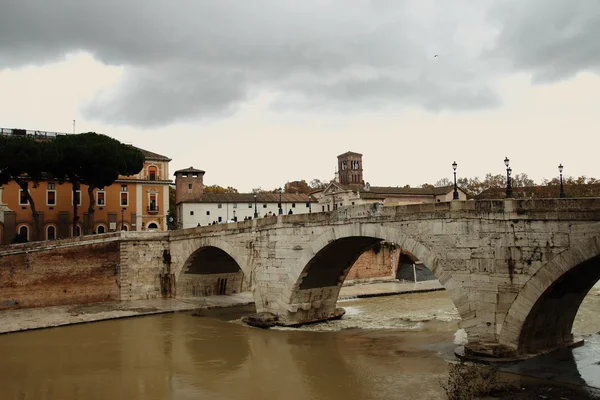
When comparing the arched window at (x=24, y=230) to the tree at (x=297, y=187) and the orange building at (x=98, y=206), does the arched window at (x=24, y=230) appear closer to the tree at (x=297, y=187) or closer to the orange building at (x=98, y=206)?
the orange building at (x=98, y=206)

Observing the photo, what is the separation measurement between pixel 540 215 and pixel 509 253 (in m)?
1.16

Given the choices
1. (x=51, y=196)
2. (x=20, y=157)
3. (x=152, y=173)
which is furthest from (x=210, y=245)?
(x=51, y=196)

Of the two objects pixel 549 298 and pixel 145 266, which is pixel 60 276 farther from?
pixel 549 298

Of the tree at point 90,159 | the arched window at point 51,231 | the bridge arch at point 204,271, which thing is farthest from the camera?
the arched window at point 51,231

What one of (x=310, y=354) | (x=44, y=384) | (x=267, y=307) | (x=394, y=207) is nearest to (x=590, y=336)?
(x=394, y=207)

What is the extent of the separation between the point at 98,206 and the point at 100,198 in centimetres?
59

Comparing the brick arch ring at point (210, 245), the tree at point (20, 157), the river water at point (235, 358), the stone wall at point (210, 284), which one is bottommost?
the river water at point (235, 358)

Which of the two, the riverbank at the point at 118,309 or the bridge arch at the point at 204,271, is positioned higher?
the bridge arch at the point at 204,271

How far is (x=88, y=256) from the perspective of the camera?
2605cm

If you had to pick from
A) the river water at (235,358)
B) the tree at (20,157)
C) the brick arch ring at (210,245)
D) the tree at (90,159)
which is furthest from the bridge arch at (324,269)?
the tree at (20,157)

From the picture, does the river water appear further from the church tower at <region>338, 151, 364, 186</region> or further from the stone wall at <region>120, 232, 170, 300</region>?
the church tower at <region>338, 151, 364, 186</region>

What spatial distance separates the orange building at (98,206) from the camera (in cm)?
3631

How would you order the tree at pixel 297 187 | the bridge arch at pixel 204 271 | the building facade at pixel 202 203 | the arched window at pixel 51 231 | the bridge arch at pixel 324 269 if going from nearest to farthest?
1. the bridge arch at pixel 324 269
2. the bridge arch at pixel 204 271
3. the arched window at pixel 51 231
4. the building facade at pixel 202 203
5. the tree at pixel 297 187

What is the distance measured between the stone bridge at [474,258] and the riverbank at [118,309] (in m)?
5.78
